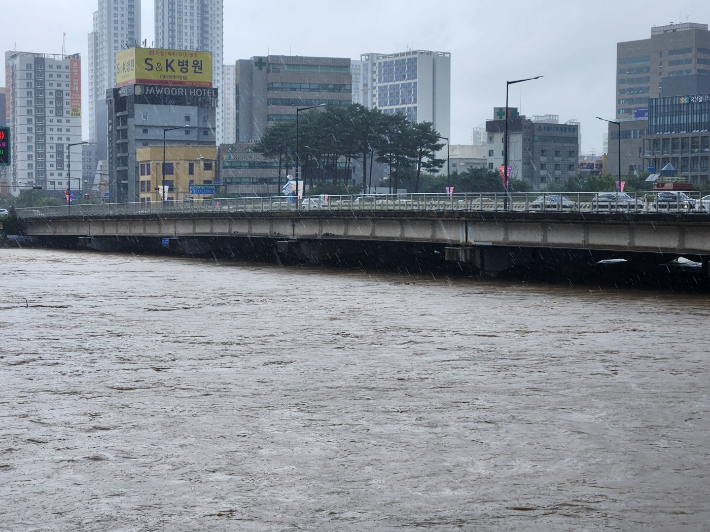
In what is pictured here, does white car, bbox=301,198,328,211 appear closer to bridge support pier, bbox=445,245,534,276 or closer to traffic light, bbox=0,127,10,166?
bridge support pier, bbox=445,245,534,276

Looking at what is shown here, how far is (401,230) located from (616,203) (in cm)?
1574

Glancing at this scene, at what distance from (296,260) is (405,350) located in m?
49.3

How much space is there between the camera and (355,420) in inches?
746

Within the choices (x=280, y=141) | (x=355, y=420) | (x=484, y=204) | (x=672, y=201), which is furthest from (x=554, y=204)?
Result: (x=280, y=141)

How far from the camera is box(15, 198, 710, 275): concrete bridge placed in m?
48.0

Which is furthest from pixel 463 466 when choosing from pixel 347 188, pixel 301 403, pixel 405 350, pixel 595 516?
pixel 347 188

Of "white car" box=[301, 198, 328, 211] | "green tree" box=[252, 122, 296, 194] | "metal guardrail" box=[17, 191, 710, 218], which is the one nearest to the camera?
"metal guardrail" box=[17, 191, 710, 218]

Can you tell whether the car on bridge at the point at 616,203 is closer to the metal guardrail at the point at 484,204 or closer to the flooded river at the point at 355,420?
the metal guardrail at the point at 484,204

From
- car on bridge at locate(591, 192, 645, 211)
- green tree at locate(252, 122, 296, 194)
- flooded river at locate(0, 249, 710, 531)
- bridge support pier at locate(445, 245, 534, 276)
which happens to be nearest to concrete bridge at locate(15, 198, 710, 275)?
bridge support pier at locate(445, 245, 534, 276)

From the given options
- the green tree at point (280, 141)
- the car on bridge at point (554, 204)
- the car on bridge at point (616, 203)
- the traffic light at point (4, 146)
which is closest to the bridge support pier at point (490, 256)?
the car on bridge at point (554, 204)

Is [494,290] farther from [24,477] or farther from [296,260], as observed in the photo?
[24,477]

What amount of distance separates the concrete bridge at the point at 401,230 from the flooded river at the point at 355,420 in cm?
934

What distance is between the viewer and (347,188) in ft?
516

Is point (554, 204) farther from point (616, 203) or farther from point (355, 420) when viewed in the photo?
point (355, 420)
